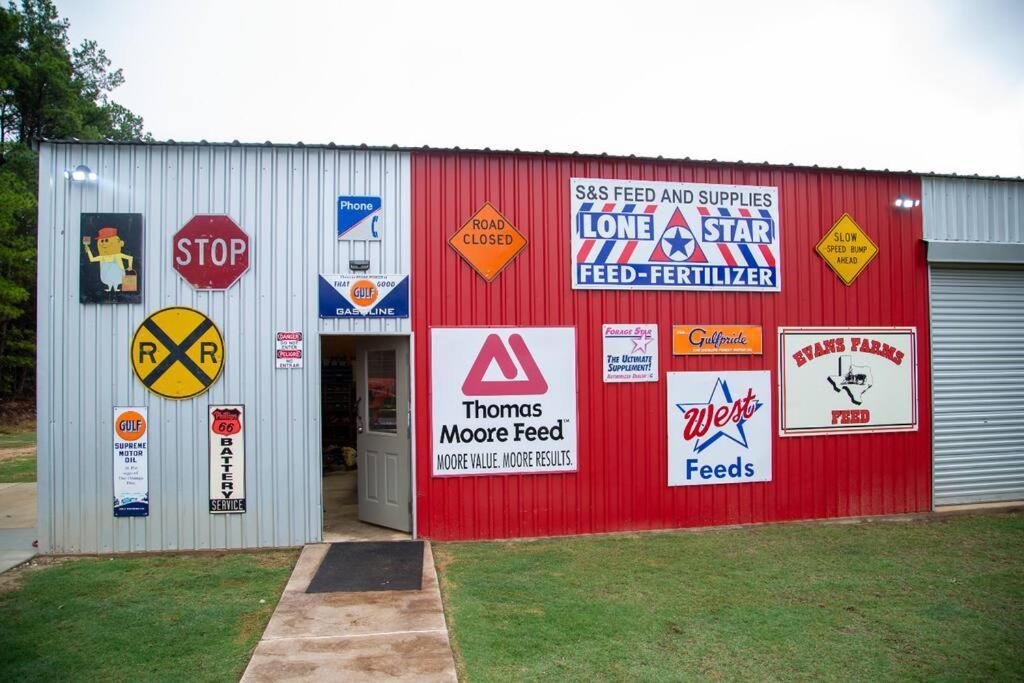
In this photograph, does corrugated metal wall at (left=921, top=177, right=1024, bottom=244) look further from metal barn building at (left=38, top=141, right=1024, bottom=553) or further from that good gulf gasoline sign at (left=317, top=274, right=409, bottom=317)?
that good gulf gasoline sign at (left=317, top=274, right=409, bottom=317)

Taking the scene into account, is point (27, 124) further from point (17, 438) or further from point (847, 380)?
point (847, 380)

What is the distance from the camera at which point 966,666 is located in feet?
13.8

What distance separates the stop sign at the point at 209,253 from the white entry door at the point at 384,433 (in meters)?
1.69

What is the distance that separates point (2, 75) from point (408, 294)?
89.8 feet

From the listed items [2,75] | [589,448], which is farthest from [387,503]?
[2,75]

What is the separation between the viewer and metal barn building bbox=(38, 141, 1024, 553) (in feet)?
22.7

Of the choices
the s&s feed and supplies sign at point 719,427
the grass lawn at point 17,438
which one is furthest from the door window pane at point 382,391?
the grass lawn at point 17,438

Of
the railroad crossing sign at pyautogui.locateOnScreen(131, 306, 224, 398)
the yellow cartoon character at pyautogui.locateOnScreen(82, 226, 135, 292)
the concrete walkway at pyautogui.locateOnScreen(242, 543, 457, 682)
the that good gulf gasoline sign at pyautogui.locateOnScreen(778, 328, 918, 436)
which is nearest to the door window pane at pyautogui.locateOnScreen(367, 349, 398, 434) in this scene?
the railroad crossing sign at pyautogui.locateOnScreen(131, 306, 224, 398)

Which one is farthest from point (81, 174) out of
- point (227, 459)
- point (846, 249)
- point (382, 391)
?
point (846, 249)

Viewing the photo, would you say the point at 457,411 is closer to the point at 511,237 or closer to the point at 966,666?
the point at 511,237

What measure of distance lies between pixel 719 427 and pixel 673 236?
232 centimetres

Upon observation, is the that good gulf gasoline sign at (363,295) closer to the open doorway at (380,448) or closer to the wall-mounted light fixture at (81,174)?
the open doorway at (380,448)

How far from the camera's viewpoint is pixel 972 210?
8844 millimetres

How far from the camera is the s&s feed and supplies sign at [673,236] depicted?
772cm
